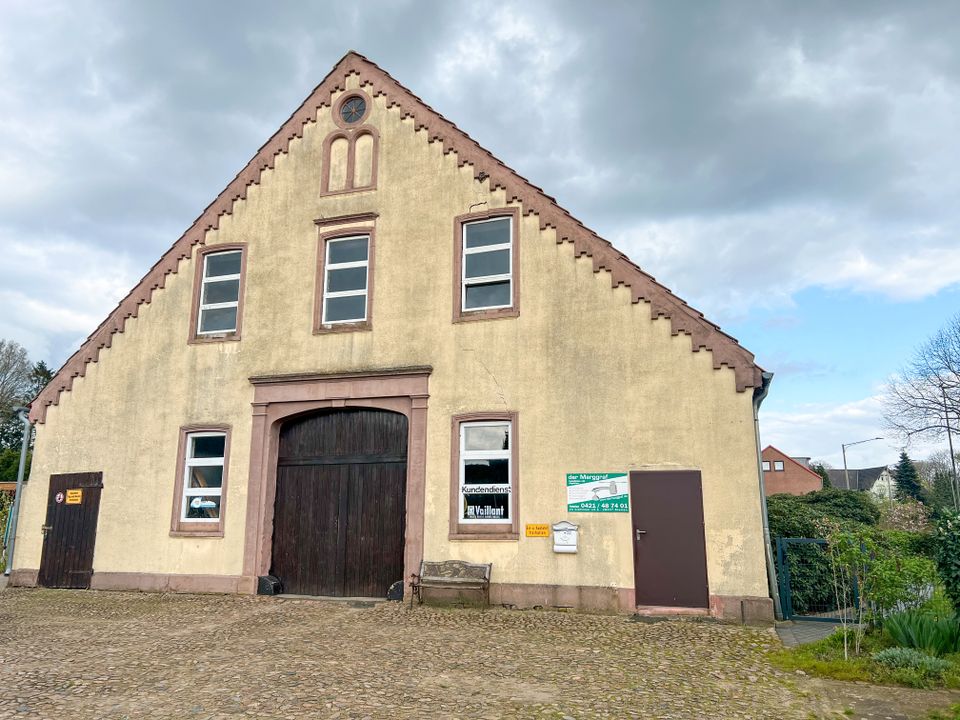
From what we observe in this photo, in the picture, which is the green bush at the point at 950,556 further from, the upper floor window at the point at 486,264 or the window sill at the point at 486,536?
the upper floor window at the point at 486,264

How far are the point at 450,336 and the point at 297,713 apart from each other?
26.3 feet

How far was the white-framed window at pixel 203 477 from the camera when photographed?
46.9 ft

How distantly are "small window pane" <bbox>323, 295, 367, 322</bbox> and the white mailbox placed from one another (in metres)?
5.65

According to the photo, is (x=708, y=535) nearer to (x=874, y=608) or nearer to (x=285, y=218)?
(x=874, y=608)

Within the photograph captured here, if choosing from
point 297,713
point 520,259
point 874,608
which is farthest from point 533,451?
point 297,713

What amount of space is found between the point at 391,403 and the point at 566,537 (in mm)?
4121

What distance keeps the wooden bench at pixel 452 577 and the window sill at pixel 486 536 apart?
1.32 feet

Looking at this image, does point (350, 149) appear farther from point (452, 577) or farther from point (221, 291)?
point (452, 577)

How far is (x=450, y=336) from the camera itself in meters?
13.4

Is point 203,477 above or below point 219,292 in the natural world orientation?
below

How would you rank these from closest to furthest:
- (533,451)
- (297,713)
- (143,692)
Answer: (297,713), (143,692), (533,451)

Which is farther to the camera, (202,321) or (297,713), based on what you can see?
(202,321)

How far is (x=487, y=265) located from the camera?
13695 mm

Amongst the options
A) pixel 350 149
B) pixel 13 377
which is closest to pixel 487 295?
pixel 350 149
